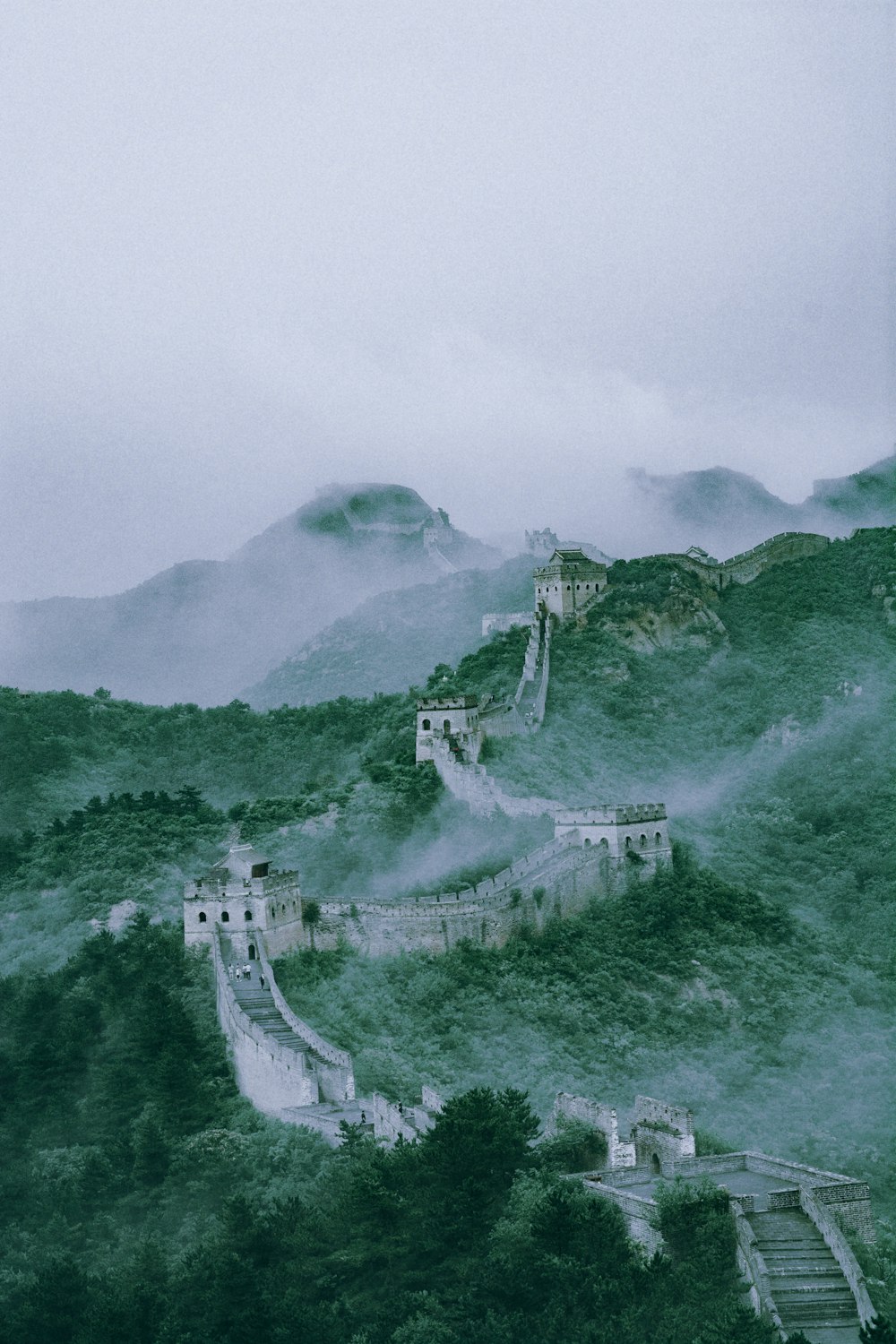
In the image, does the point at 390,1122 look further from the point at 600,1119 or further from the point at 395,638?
the point at 395,638

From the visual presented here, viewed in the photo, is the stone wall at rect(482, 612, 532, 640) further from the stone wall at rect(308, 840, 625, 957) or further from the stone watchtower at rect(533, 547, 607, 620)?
the stone wall at rect(308, 840, 625, 957)

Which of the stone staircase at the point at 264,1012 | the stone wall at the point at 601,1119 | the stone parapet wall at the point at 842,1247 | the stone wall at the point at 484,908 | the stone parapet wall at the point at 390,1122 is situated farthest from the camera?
the stone wall at the point at 484,908

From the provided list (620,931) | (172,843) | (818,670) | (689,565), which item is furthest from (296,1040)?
(689,565)

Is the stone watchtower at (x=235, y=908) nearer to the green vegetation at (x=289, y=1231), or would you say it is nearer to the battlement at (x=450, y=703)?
the green vegetation at (x=289, y=1231)

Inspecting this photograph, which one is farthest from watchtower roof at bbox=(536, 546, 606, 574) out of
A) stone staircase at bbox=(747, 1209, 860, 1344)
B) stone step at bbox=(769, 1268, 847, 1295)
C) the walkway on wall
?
stone step at bbox=(769, 1268, 847, 1295)

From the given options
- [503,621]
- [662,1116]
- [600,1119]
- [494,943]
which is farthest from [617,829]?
[503,621]

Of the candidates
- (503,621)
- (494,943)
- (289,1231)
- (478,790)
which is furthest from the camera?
(503,621)

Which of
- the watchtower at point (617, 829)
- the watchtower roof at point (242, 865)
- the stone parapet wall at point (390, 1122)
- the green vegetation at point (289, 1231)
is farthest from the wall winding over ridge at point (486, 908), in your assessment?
the stone parapet wall at point (390, 1122)
